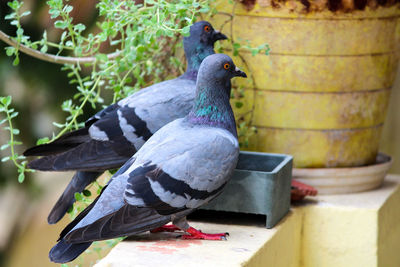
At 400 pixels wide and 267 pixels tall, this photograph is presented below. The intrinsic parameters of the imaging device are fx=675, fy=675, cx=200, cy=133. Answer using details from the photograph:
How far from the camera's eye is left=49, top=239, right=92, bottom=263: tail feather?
6.38 ft

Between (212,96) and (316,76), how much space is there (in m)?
0.72

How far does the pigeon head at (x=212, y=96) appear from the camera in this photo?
Result: 2.15 metres

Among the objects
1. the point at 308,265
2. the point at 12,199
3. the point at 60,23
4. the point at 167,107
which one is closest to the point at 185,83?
the point at 167,107

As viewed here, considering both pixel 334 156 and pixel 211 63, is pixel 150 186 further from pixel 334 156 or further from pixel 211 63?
pixel 334 156

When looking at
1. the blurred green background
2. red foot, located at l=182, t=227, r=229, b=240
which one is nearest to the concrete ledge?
red foot, located at l=182, t=227, r=229, b=240

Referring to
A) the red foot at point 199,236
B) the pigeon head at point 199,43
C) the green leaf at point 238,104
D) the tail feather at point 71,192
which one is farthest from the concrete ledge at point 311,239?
the pigeon head at point 199,43

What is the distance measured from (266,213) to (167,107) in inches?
19.7

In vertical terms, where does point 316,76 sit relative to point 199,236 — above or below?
above

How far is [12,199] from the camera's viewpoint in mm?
3779

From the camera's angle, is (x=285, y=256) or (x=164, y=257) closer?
(x=164, y=257)

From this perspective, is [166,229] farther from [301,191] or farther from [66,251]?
[301,191]

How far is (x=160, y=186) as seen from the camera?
78.0 inches

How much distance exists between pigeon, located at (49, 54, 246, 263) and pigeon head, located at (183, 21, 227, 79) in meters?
0.42

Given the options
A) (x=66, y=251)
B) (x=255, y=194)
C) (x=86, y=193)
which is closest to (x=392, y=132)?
(x=255, y=194)
